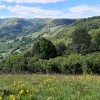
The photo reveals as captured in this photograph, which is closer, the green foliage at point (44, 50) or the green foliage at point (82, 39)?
the green foliage at point (44, 50)

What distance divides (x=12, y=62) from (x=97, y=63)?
4262cm

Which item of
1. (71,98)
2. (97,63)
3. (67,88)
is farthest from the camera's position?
(97,63)

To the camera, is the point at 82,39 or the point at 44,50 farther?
the point at 82,39

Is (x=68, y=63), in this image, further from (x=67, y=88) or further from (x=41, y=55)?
(x=67, y=88)

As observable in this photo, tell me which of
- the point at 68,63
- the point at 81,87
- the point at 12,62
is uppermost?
the point at 81,87

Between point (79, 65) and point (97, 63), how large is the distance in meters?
5.10

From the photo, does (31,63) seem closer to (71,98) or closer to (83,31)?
(83,31)

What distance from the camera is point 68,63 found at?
71938 millimetres

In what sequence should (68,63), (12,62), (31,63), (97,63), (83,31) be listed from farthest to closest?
1. (83,31)
2. (12,62)
3. (31,63)
4. (68,63)
5. (97,63)

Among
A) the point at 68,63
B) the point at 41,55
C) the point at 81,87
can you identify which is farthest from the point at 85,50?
the point at 81,87

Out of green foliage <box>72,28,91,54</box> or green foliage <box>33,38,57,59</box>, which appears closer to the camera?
green foliage <box>33,38,57,59</box>

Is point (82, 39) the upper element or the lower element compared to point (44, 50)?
upper

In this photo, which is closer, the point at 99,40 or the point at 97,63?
the point at 97,63

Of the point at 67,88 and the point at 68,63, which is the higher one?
the point at 67,88
